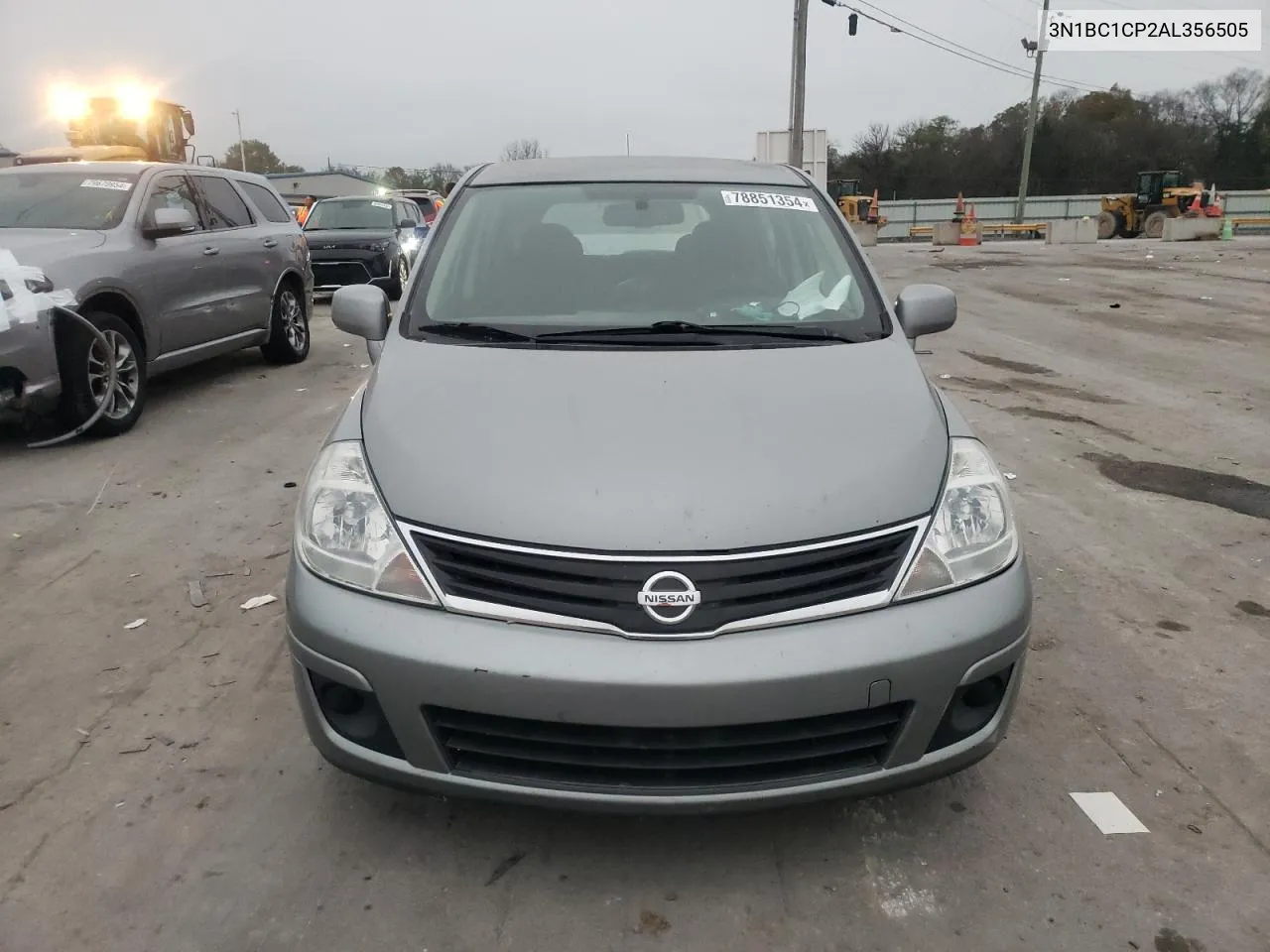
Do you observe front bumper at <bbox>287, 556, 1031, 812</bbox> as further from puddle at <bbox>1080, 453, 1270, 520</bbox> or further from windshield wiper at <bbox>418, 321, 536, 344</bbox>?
puddle at <bbox>1080, 453, 1270, 520</bbox>

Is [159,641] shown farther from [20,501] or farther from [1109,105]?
[1109,105]

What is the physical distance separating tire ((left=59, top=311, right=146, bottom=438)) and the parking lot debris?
262cm

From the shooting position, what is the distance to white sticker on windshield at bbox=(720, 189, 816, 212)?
3.61m

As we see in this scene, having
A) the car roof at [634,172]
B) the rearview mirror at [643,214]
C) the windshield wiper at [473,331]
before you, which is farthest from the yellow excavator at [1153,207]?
the windshield wiper at [473,331]

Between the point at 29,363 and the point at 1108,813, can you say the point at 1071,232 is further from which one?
the point at 1108,813

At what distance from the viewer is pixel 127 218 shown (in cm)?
656

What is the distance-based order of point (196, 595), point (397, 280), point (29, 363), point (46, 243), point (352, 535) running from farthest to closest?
point (397, 280) < point (46, 243) < point (29, 363) < point (196, 595) < point (352, 535)

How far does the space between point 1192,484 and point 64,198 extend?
726 centimetres

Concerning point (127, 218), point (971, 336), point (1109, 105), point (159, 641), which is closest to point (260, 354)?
point (127, 218)

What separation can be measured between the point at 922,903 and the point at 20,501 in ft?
15.7

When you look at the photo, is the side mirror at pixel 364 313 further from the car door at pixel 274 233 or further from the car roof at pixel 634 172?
the car door at pixel 274 233

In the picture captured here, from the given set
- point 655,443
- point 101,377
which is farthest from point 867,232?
point 655,443

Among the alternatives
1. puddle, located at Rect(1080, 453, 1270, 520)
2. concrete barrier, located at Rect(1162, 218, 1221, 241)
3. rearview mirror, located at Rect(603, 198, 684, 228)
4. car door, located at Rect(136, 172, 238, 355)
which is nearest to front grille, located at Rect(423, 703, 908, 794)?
rearview mirror, located at Rect(603, 198, 684, 228)

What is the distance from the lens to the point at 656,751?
2.07 m
